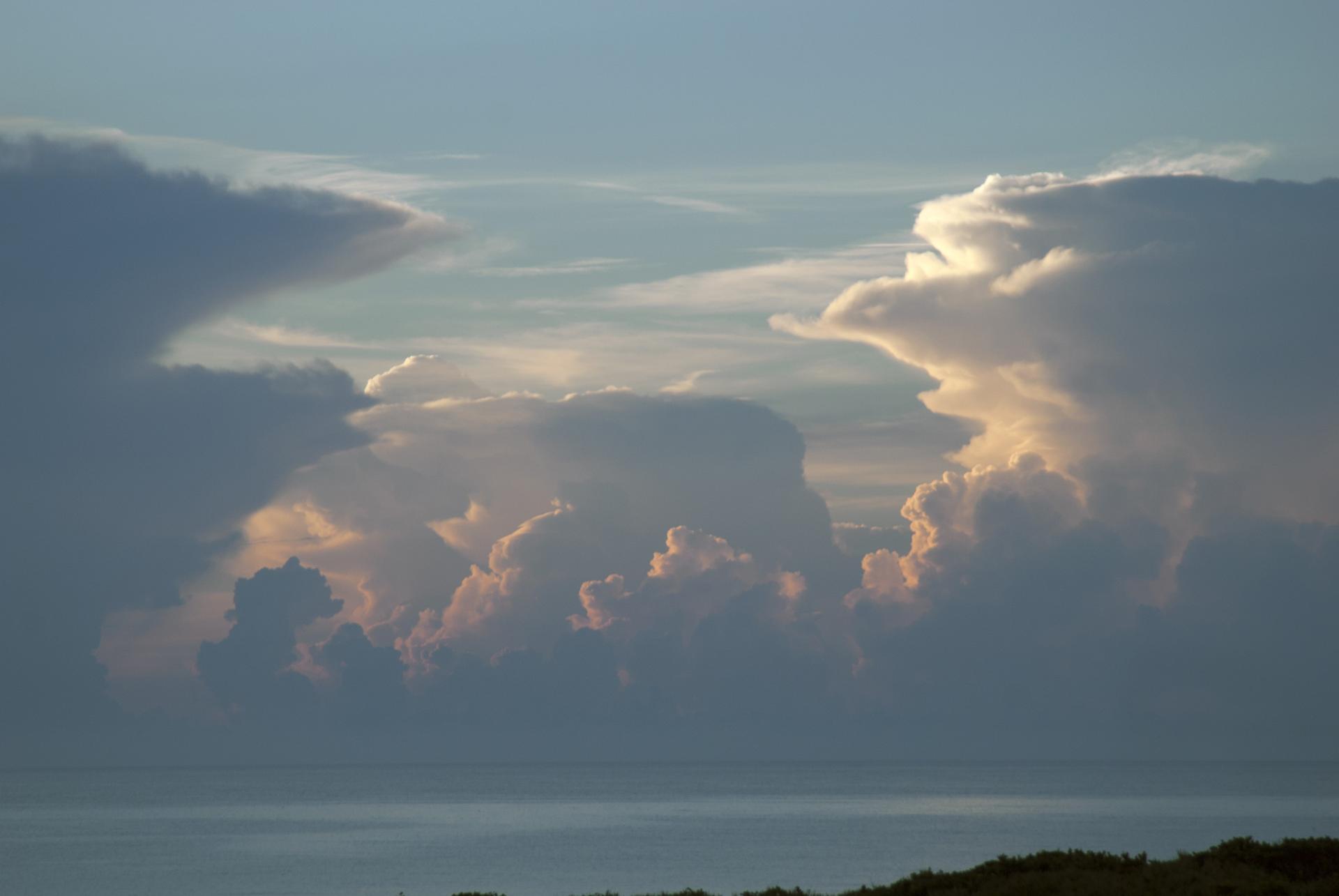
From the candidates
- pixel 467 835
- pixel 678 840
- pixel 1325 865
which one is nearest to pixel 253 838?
pixel 467 835

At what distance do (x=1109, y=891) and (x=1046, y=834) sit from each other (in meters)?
171

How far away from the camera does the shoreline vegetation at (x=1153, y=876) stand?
3466 cm

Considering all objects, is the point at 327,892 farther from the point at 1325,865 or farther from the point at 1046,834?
the point at 1046,834

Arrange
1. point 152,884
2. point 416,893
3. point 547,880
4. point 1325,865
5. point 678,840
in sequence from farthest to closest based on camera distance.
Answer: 1. point 678,840
2. point 152,884
3. point 547,880
4. point 416,893
5. point 1325,865

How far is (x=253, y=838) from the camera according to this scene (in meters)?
198

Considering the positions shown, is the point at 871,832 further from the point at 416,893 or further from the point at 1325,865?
the point at 1325,865

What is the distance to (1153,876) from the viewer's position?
36.5 metres

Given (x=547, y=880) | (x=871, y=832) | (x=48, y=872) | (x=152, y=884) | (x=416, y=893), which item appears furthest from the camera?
(x=871, y=832)

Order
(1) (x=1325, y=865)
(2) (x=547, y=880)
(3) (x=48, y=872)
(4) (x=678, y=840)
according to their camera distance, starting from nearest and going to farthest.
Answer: (1) (x=1325, y=865) → (2) (x=547, y=880) → (3) (x=48, y=872) → (4) (x=678, y=840)

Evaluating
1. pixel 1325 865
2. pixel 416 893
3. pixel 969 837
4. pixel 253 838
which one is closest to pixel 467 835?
pixel 253 838

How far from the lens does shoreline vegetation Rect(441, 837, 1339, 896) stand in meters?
34.7

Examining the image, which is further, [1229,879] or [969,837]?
[969,837]

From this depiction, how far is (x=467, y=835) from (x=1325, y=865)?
169 meters

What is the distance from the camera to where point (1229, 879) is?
35.3 meters
